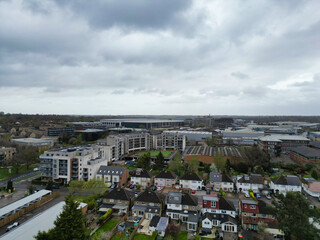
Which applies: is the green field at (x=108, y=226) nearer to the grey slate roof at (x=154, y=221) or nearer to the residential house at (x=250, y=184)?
the grey slate roof at (x=154, y=221)

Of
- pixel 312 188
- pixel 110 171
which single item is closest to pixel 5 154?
pixel 110 171

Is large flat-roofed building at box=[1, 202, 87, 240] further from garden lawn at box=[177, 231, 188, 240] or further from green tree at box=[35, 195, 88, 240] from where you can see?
garden lawn at box=[177, 231, 188, 240]

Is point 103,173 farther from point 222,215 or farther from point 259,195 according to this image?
point 259,195

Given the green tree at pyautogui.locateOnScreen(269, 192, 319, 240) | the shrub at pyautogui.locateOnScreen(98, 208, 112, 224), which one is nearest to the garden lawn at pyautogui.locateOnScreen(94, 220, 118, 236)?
the shrub at pyautogui.locateOnScreen(98, 208, 112, 224)

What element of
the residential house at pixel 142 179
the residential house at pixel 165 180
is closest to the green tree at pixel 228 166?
the residential house at pixel 165 180

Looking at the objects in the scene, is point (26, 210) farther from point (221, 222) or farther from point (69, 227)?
point (221, 222)
